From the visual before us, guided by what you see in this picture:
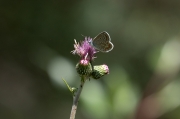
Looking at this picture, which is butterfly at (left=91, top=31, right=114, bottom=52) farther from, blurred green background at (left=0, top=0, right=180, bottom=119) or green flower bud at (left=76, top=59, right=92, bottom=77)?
blurred green background at (left=0, top=0, right=180, bottom=119)

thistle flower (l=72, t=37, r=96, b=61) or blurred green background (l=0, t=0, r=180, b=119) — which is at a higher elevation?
blurred green background (l=0, t=0, r=180, b=119)

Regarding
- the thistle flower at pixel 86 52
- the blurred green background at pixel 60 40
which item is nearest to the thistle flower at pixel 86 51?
the thistle flower at pixel 86 52

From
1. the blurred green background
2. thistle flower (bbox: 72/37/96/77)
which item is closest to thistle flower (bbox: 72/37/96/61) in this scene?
thistle flower (bbox: 72/37/96/77)

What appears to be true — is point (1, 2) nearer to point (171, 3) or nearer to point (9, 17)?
point (9, 17)

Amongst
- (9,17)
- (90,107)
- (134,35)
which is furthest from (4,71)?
(90,107)

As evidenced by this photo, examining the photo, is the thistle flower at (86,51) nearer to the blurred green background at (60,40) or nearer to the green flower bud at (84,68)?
the green flower bud at (84,68)

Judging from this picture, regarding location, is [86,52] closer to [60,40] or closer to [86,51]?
[86,51]

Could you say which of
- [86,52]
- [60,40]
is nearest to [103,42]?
[86,52]
